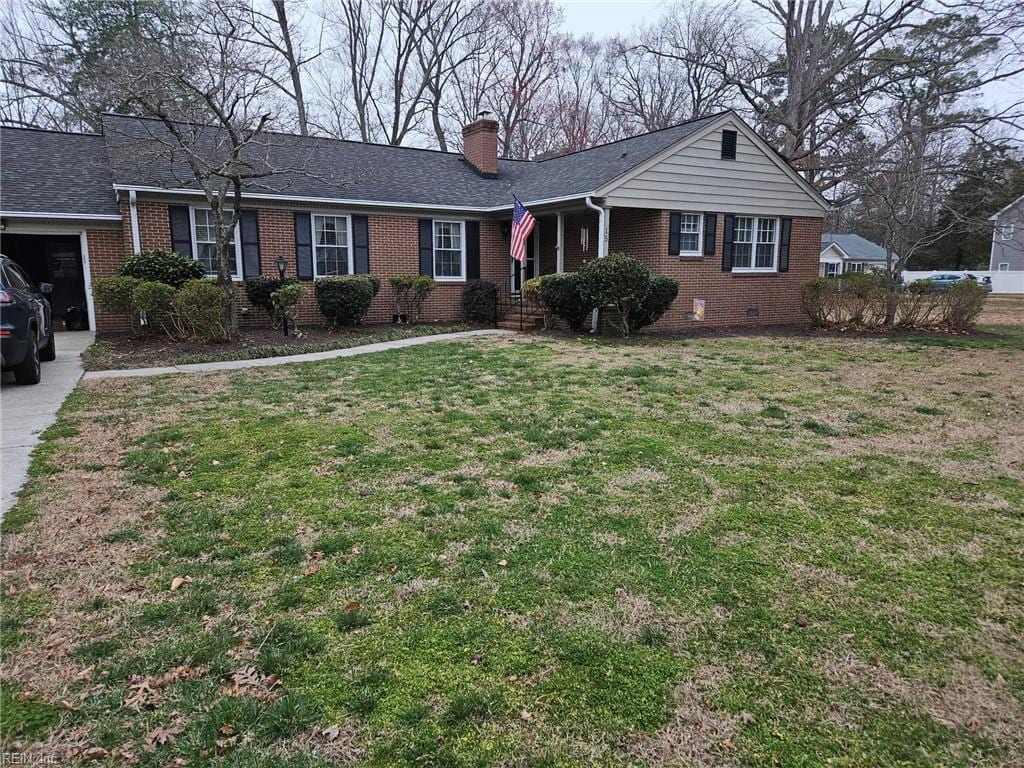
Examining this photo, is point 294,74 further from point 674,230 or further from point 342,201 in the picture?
point 674,230

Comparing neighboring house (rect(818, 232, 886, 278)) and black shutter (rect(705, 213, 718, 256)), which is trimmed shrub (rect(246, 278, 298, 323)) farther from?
neighboring house (rect(818, 232, 886, 278))

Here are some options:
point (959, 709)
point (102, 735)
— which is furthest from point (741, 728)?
point (102, 735)

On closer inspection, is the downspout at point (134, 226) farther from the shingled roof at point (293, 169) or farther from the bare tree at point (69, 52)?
the bare tree at point (69, 52)

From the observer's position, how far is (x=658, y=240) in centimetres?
1387

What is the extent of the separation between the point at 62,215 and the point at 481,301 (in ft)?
29.1

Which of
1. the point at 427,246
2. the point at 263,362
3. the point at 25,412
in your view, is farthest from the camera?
the point at 427,246

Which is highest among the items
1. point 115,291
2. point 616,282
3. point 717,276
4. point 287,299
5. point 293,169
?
point 293,169

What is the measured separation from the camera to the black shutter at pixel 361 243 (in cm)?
1461

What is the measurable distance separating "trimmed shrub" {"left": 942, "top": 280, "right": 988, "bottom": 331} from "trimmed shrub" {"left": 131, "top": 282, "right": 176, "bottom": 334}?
15.9 metres

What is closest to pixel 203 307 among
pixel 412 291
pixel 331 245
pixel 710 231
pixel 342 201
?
pixel 331 245

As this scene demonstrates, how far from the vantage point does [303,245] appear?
14.0 metres

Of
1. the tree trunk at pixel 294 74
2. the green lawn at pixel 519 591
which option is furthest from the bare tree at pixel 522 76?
the green lawn at pixel 519 591

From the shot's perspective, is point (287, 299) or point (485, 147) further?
point (485, 147)

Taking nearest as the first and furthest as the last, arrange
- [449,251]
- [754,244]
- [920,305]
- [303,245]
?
1. [920,305]
2. [303,245]
3. [754,244]
4. [449,251]
